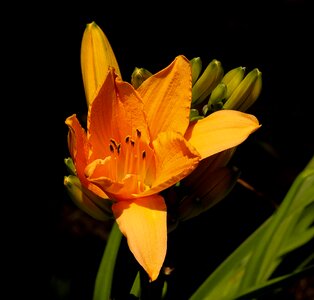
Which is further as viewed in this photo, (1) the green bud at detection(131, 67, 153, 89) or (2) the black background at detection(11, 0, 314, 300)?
(2) the black background at detection(11, 0, 314, 300)

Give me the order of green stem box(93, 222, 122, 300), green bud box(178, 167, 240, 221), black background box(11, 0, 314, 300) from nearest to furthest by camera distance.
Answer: green bud box(178, 167, 240, 221)
green stem box(93, 222, 122, 300)
black background box(11, 0, 314, 300)

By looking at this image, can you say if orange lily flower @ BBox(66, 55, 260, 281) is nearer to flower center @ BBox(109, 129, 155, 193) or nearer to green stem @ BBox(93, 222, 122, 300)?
flower center @ BBox(109, 129, 155, 193)

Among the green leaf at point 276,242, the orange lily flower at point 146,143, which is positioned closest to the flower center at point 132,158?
the orange lily flower at point 146,143

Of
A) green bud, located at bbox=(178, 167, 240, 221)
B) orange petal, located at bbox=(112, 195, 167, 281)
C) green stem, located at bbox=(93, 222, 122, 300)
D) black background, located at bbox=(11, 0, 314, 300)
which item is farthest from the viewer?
black background, located at bbox=(11, 0, 314, 300)

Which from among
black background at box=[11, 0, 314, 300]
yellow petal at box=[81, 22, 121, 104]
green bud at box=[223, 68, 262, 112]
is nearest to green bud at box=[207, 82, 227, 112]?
green bud at box=[223, 68, 262, 112]

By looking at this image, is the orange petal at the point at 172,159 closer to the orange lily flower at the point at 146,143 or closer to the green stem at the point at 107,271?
the orange lily flower at the point at 146,143

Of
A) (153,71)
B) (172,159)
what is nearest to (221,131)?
(172,159)

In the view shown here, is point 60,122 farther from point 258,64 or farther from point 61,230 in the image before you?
point 258,64

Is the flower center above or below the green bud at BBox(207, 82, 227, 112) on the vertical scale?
below
